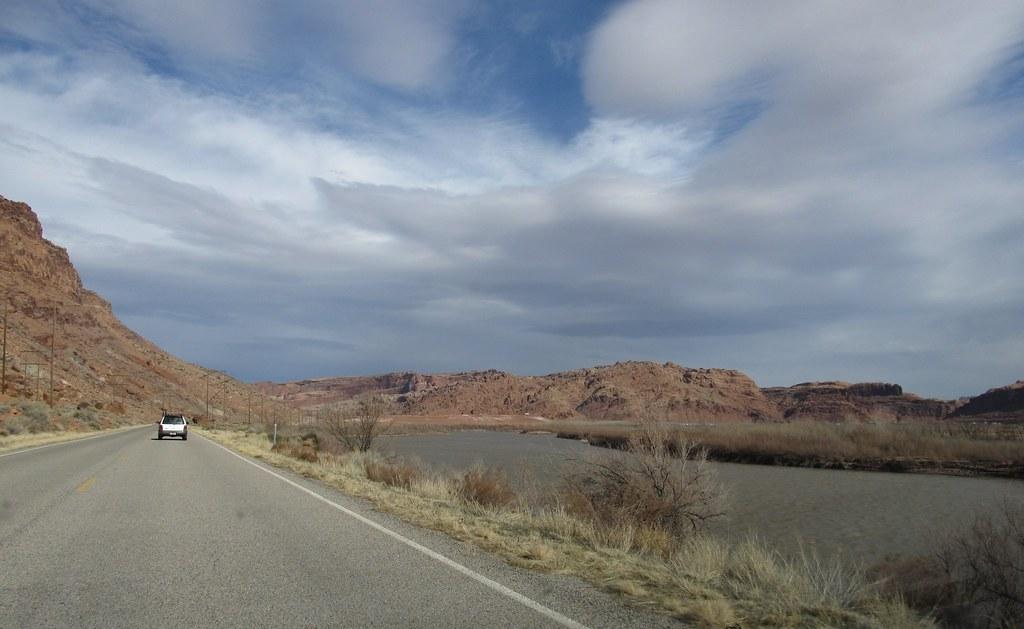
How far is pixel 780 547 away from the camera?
14586 mm

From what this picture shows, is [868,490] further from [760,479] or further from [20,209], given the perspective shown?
[20,209]

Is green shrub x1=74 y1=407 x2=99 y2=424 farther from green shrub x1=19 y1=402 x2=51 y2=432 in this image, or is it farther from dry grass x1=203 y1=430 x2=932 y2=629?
dry grass x1=203 y1=430 x2=932 y2=629

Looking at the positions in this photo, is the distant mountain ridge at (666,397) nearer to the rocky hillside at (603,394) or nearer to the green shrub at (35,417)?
the rocky hillside at (603,394)

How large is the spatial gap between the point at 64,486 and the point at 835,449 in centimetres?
3846

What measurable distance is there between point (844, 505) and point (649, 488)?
12380mm

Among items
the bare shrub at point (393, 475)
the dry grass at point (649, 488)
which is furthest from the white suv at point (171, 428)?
the dry grass at point (649, 488)

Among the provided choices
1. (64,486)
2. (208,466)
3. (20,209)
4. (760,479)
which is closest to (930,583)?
(64,486)

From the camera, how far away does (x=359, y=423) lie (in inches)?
1193

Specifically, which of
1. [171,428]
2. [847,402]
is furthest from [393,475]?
[847,402]

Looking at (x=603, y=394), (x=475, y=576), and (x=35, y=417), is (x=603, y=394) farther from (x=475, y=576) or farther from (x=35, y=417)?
(x=475, y=576)

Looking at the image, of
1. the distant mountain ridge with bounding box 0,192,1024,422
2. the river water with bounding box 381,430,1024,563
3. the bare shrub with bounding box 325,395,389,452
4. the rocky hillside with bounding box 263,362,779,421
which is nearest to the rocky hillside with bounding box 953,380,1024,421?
the distant mountain ridge with bounding box 0,192,1024,422

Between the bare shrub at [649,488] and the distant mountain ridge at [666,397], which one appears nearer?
the bare shrub at [649,488]

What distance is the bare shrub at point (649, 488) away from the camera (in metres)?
12.6

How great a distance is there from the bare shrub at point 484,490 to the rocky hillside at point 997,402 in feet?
369
